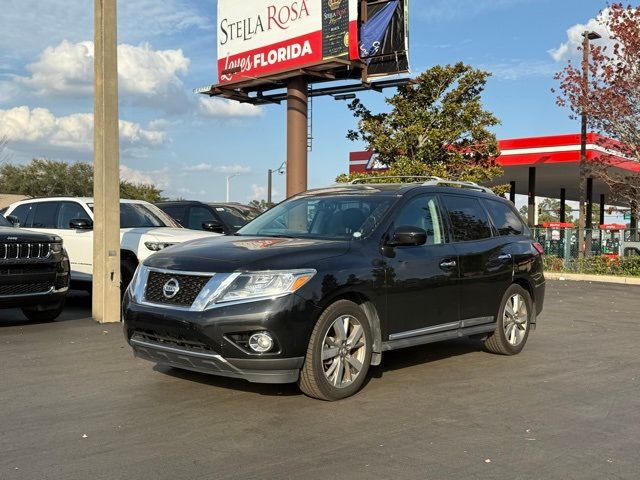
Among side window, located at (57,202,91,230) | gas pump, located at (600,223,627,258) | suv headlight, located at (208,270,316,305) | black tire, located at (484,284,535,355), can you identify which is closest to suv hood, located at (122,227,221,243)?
side window, located at (57,202,91,230)

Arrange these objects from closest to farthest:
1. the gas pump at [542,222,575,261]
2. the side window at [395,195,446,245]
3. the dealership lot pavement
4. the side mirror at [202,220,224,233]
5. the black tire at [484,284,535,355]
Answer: the dealership lot pavement → the side window at [395,195,446,245] → the black tire at [484,284,535,355] → the side mirror at [202,220,224,233] → the gas pump at [542,222,575,261]

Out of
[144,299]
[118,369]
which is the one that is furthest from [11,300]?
[144,299]

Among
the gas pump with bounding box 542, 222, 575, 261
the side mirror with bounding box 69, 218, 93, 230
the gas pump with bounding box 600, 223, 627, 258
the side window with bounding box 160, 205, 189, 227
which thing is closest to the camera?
the side mirror with bounding box 69, 218, 93, 230

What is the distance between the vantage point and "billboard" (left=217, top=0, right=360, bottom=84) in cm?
2275

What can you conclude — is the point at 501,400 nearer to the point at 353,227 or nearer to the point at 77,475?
the point at 353,227

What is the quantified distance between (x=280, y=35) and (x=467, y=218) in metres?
18.8

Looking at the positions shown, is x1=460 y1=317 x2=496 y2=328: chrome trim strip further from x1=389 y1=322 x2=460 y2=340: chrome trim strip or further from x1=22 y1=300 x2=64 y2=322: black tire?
x1=22 y1=300 x2=64 y2=322: black tire

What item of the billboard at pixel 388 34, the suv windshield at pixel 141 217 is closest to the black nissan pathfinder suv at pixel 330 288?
the suv windshield at pixel 141 217

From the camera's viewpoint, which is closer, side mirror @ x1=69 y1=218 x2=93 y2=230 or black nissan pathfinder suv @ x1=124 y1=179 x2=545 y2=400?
black nissan pathfinder suv @ x1=124 y1=179 x2=545 y2=400

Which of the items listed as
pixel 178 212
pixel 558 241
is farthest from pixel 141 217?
pixel 558 241

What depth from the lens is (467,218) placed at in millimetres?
7250

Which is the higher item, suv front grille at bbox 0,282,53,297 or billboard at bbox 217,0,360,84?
billboard at bbox 217,0,360,84

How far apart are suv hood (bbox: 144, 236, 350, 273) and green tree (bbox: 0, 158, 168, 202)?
5146 centimetres

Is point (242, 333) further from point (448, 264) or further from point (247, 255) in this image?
point (448, 264)
